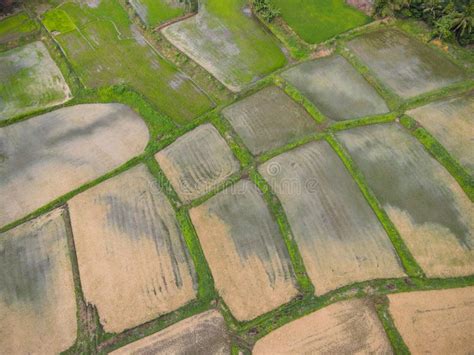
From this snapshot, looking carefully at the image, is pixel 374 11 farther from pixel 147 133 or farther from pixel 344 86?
pixel 147 133

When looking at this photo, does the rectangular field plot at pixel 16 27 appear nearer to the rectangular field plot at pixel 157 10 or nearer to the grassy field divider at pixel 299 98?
the rectangular field plot at pixel 157 10

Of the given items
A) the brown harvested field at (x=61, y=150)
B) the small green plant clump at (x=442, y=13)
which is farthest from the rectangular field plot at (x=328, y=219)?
the small green plant clump at (x=442, y=13)

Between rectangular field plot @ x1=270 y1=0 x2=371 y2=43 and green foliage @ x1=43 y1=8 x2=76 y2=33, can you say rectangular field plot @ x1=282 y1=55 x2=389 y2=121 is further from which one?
green foliage @ x1=43 y1=8 x2=76 y2=33

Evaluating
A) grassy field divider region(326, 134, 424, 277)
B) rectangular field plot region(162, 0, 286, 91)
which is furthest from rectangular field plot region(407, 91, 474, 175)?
rectangular field plot region(162, 0, 286, 91)

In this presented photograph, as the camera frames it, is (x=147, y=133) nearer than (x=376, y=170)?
No

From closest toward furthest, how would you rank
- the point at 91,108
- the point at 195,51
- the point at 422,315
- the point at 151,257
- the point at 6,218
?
the point at 422,315 → the point at 151,257 → the point at 6,218 → the point at 91,108 → the point at 195,51

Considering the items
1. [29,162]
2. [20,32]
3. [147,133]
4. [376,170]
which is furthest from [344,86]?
[20,32]

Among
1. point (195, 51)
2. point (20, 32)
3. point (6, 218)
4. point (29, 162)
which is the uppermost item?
point (20, 32)

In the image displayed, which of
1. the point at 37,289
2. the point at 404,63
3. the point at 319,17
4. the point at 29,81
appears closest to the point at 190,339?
the point at 37,289

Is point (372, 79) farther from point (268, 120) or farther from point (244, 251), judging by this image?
point (244, 251)
